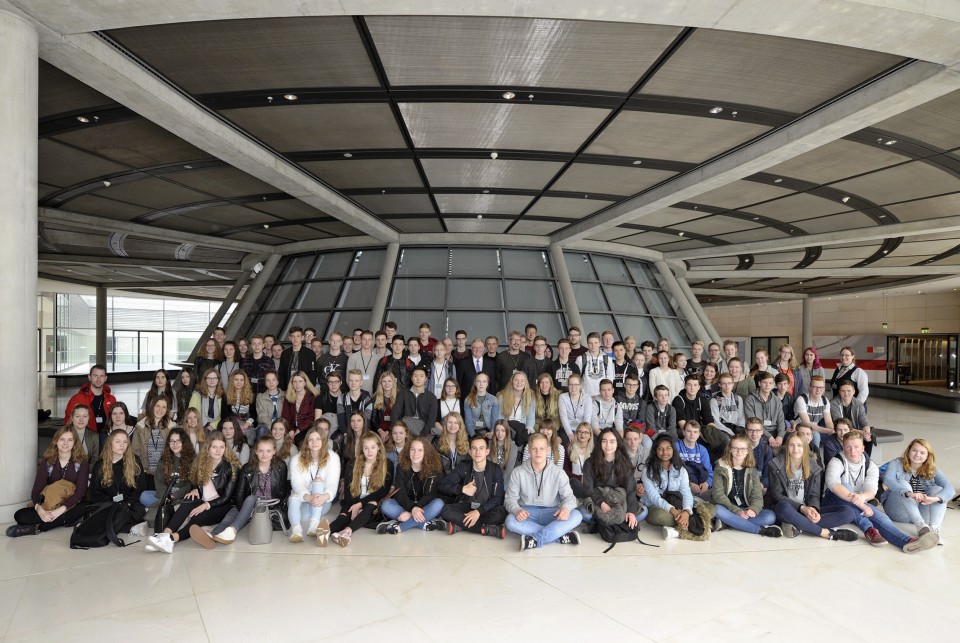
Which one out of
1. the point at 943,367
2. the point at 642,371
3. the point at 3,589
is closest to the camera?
the point at 3,589

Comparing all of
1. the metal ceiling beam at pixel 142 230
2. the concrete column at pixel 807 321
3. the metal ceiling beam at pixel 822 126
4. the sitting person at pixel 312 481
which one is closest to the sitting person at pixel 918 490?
the metal ceiling beam at pixel 822 126

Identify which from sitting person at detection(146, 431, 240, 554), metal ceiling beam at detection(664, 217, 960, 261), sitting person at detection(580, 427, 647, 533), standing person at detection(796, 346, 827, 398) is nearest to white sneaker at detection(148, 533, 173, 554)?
sitting person at detection(146, 431, 240, 554)

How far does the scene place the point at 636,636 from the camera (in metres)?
4.07

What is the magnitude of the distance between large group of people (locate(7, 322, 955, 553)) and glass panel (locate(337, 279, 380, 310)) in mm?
9744

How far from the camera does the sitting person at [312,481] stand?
20.1ft

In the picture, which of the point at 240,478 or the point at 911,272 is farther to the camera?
the point at 911,272

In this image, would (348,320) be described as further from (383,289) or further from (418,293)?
(418,293)

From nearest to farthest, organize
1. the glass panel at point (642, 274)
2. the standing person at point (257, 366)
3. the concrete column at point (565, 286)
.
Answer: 1. the standing person at point (257, 366)
2. the concrete column at point (565, 286)
3. the glass panel at point (642, 274)

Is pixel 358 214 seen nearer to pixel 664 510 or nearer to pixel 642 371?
pixel 642 371

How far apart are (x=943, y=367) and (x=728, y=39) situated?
3262cm

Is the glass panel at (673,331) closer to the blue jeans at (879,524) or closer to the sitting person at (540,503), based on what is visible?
the blue jeans at (879,524)

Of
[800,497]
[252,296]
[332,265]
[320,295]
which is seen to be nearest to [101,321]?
[252,296]

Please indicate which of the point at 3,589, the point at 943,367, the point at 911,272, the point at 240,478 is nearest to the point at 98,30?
the point at 240,478

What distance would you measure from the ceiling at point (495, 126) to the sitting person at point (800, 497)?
14.5ft
